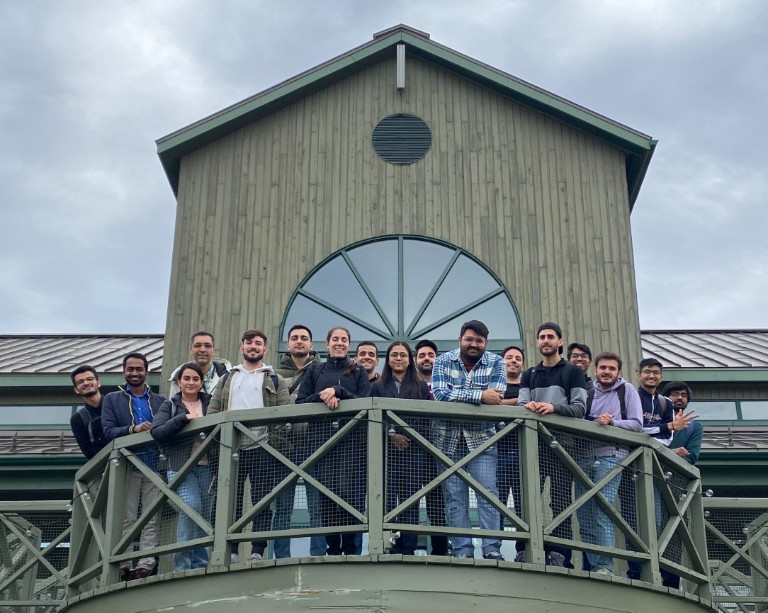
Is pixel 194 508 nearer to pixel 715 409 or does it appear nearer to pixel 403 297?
pixel 403 297

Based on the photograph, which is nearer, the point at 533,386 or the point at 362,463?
the point at 362,463

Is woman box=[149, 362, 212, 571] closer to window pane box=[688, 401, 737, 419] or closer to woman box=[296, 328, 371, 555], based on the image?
woman box=[296, 328, 371, 555]

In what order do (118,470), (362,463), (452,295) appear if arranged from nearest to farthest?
(362,463) → (118,470) → (452,295)

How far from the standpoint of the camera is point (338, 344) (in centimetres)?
914

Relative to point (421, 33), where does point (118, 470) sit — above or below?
below

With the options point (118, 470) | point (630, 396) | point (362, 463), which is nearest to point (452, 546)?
point (362, 463)

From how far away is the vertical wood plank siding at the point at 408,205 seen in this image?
14.2 meters

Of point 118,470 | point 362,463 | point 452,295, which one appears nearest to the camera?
point 362,463

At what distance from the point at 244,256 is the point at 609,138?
4.94 m

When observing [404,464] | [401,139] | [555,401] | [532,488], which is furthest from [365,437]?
[401,139]

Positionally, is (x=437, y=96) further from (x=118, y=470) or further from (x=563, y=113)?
(x=118, y=470)

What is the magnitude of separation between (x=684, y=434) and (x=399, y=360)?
9.87 ft

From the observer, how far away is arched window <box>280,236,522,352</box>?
14.1 meters

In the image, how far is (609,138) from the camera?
49.6 feet
